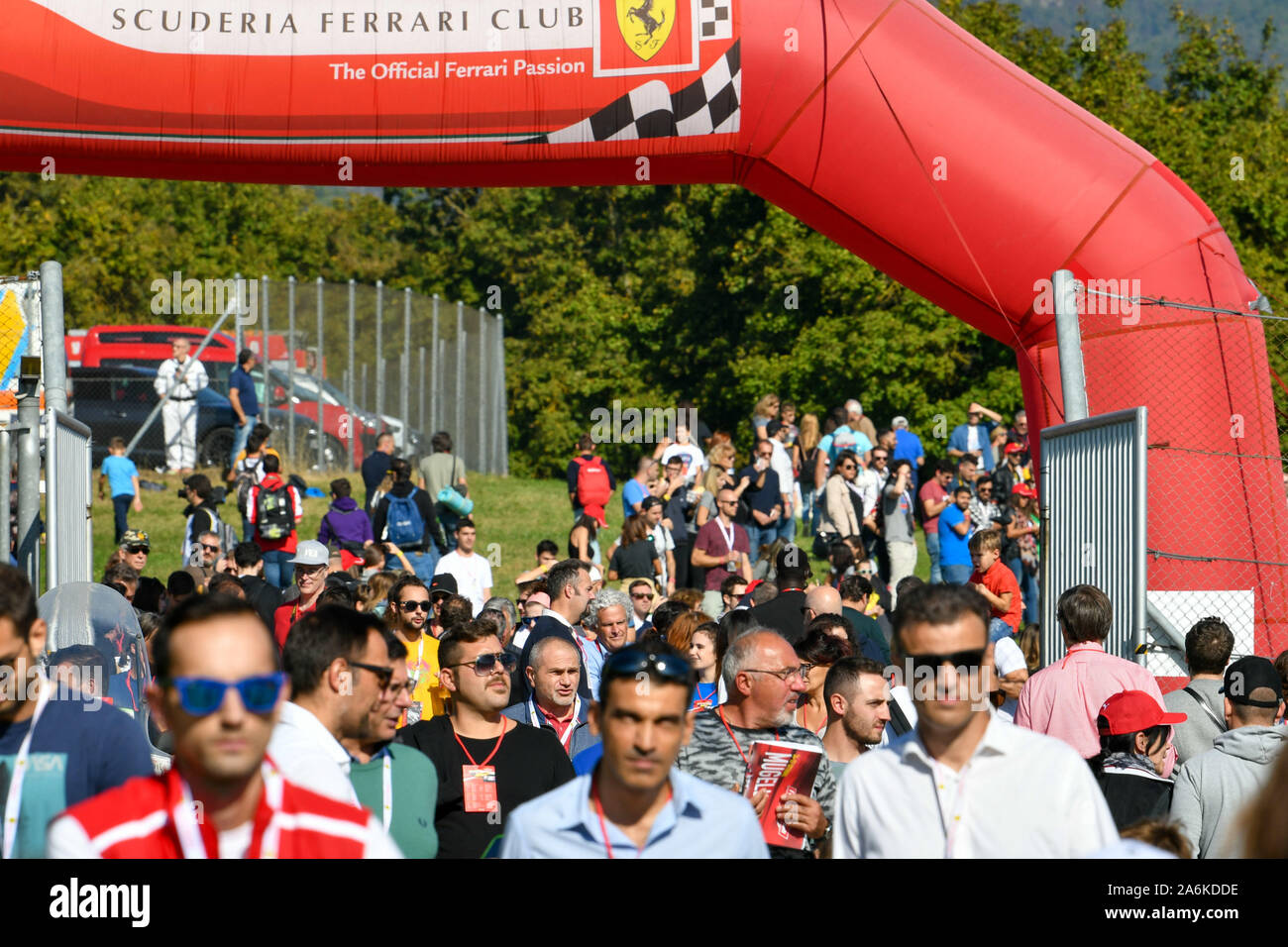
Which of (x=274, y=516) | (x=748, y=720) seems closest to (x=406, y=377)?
(x=274, y=516)

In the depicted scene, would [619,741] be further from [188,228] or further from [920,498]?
[188,228]

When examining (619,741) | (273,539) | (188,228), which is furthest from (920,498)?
(188,228)

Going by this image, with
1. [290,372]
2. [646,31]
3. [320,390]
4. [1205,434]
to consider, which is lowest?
[1205,434]

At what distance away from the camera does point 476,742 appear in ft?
17.3

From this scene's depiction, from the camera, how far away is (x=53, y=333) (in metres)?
8.11

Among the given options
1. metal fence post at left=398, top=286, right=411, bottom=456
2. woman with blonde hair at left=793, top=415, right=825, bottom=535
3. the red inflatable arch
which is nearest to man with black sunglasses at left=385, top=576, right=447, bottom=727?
the red inflatable arch

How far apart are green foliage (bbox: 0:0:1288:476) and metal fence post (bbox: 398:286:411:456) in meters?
5.93

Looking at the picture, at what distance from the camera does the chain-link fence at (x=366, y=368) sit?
2072 centimetres

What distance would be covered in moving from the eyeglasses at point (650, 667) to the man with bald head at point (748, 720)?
5.11ft

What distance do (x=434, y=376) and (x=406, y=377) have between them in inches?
39.8

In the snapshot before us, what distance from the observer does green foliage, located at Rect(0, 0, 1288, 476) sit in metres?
28.8

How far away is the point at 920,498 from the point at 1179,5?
2514 centimetres

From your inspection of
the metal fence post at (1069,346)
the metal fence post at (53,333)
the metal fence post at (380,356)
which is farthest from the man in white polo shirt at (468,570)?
the metal fence post at (380,356)

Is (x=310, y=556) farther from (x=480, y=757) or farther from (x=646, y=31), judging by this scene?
(x=480, y=757)
